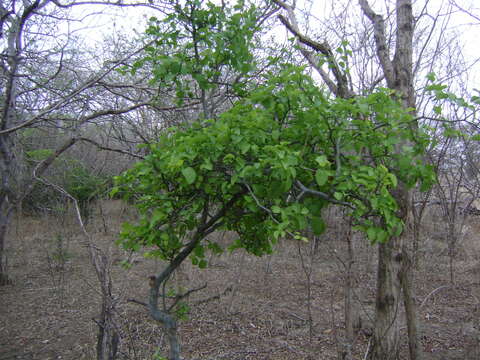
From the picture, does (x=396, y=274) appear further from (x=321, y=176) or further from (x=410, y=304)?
(x=321, y=176)

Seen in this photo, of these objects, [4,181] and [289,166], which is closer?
[289,166]

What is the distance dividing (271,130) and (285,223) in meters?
0.45

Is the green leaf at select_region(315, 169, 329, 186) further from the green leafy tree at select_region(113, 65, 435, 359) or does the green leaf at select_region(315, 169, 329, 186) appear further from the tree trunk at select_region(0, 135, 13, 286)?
the tree trunk at select_region(0, 135, 13, 286)

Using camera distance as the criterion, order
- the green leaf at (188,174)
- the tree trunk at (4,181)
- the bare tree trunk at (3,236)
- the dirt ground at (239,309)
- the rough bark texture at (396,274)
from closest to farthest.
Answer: the green leaf at (188,174) → the rough bark texture at (396,274) → the dirt ground at (239,309) → the tree trunk at (4,181) → the bare tree trunk at (3,236)

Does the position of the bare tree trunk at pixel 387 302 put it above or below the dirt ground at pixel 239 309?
above

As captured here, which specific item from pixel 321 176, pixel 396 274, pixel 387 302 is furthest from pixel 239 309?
pixel 321 176

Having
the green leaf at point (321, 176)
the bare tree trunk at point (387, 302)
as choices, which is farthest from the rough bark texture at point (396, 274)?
the green leaf at point (321, 176)

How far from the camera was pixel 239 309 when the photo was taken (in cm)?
525

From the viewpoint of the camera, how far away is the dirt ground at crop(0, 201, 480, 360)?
13.4 ft

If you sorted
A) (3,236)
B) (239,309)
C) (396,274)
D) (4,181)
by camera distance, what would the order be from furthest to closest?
(3,236) → (239,309) → (4,181) → (396,274)

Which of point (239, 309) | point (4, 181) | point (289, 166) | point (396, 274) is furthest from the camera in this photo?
point (239, 309)

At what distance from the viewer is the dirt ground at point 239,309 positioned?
4.08 m

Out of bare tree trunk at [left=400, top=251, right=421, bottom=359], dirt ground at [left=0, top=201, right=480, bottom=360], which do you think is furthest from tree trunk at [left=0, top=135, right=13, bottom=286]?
bare tree trunk at [left=400, top=251, right=421, bottom=359]

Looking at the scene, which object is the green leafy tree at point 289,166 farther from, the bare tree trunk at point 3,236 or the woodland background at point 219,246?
the bare tree trunk at point 3,236
